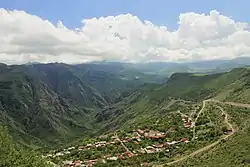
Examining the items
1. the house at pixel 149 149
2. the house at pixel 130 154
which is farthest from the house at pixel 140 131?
the house at pixel 130 154

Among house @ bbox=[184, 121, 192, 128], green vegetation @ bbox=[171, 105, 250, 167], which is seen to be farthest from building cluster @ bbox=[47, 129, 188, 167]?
green vegetation @ bbox=[171, 105, 250, 167]

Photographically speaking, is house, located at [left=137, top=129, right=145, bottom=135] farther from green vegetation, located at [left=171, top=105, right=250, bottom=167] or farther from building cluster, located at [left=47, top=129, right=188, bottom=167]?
green vegetation, located at [left=171, top=105, right=250, bottom=167]

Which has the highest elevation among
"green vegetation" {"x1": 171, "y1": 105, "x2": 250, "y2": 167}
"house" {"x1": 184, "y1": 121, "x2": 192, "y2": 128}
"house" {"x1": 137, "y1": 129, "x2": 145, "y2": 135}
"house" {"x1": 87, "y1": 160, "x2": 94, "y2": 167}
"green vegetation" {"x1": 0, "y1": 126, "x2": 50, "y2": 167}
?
"green vegetation" {"x1": 0, "y1": 126, "x2": 50, "y2": 167}

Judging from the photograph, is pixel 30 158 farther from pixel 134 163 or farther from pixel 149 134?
pixel 149 134

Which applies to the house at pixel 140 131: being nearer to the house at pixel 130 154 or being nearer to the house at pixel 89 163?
the house at pixel 130 154

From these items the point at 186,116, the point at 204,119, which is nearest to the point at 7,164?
the point at 204,119

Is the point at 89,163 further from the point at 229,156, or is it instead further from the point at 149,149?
the point at 229,156

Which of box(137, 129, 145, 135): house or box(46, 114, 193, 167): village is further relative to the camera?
box(137, 129, 145, 135): house

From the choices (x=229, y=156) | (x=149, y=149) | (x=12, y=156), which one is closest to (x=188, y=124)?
(x=149, y=149)
